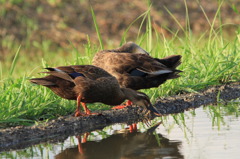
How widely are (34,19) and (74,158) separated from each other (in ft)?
36.1

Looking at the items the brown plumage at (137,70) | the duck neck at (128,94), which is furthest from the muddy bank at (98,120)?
the brown plumage at (137,70)

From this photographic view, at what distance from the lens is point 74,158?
14.7ft

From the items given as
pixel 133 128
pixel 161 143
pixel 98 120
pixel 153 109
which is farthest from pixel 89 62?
pixel 161 143

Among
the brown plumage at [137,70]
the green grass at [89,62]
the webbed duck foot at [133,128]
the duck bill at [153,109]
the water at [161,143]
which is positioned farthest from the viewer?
the brown plumage at [137,70]

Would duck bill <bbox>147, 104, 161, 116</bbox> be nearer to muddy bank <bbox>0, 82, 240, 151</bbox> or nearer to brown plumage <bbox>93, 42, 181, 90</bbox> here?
muddy bank <bbox>0, 82, 240, 151</bbox>

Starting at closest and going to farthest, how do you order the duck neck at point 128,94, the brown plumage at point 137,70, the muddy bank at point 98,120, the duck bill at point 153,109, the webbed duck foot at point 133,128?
1. the muddy bank at point 98,120
2. the webbed duck foot at point 133,128
3. the duck bill at point 153,109
4. the duck neck at point 128,94
5. the brown plumage at point 137,70

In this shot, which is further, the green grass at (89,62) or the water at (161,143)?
the green grass at (89,62)

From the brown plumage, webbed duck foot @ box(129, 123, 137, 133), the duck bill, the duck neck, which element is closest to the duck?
the duck bill

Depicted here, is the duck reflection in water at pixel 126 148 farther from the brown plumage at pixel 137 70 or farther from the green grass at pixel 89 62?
the brown plumage at pixel 137 70

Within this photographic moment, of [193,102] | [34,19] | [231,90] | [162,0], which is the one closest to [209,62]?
[231,90]

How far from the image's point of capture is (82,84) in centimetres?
580

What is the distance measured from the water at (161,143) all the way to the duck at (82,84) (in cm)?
34

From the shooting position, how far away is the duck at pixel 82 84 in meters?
5.78

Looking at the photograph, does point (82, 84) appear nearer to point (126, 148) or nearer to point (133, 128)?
point (133, 128)
